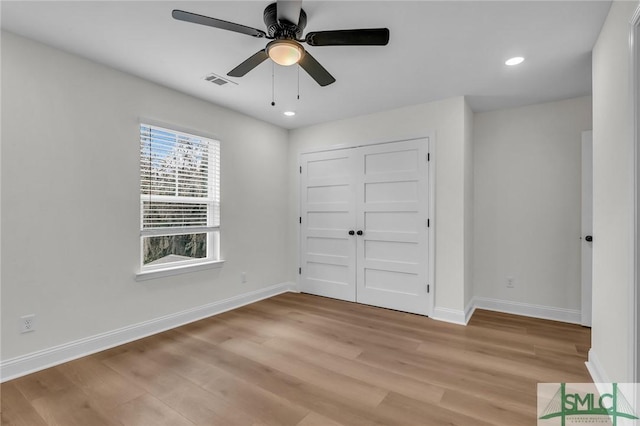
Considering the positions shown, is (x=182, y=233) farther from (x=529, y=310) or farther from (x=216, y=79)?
(x=529, y=310)

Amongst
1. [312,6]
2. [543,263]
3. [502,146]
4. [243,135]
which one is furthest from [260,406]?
[502,146]

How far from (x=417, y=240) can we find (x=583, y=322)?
1968 millimetres

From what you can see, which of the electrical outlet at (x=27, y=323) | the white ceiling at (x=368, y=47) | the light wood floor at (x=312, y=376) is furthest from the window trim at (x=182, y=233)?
the electrical outlet at (x=27, y=323)

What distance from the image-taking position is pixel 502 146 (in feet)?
12.5

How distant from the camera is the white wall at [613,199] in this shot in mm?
1610

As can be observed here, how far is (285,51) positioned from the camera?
183 centimetres

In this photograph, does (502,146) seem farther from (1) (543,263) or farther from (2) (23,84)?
(2) (23,84)

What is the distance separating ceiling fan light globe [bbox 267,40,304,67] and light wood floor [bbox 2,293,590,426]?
2.21m

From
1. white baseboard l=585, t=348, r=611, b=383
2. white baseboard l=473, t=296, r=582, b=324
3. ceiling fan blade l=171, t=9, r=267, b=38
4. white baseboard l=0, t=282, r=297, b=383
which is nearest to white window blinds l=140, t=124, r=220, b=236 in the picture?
white baseboard l=0, t=282, r=297, b=383

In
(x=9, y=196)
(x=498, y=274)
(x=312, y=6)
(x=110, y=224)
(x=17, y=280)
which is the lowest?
(x=498, y=274)

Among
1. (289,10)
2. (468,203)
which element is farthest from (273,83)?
(468,203)

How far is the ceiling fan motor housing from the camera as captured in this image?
1853 millimetres
